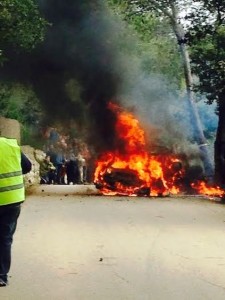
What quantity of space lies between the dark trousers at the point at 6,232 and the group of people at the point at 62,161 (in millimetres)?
21451

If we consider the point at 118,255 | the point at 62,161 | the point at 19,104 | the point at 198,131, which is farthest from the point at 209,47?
the point at 118,255

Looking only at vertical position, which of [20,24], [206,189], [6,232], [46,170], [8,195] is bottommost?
[206,189]

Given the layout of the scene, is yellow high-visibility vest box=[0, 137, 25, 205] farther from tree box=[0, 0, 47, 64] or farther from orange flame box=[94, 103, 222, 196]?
orange flame box=[94, 103, 222, 196]

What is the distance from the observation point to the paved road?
631 cm

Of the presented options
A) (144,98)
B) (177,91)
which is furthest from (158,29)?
(144,98)

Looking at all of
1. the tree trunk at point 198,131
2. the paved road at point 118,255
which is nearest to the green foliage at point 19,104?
the tree trunk at point 198,131

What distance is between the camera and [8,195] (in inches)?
264

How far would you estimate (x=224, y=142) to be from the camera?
23.0 meters

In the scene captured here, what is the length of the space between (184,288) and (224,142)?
16.9 m

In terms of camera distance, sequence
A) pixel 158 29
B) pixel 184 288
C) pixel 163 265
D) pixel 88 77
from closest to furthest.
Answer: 1. pixel 184 288
2. pixel 163 265
3. pixel 88 77
4. pixel 158 29

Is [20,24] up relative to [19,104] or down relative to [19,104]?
up

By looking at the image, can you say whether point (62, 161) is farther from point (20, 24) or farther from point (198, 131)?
point (20, 24)

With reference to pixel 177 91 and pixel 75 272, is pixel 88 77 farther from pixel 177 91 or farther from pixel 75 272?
pixel 75 272

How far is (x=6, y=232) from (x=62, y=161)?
22.6 meters
